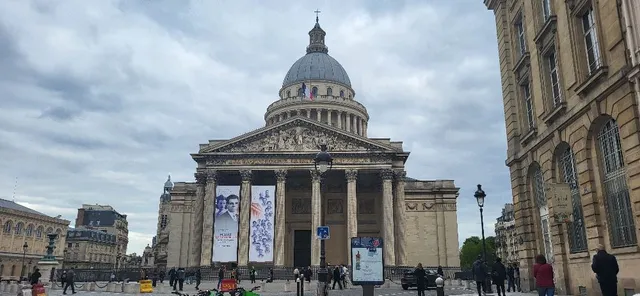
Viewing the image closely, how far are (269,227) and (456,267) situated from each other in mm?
21079

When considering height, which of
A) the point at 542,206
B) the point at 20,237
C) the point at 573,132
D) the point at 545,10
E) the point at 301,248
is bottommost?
the point at 301,248

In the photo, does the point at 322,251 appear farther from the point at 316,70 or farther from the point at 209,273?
the point at 316,70

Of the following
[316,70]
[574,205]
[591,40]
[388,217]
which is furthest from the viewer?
[316,70]

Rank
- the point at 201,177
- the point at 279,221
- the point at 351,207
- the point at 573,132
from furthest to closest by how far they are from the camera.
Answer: the point at 201,177 → the point at 351,207 → the point at 279,221 → the point at 573,132

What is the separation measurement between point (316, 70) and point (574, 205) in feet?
215

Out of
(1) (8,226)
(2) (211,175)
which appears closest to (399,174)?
(2) (211,175)

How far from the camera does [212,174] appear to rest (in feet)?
164

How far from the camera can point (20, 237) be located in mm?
71938

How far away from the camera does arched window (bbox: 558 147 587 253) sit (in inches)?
658

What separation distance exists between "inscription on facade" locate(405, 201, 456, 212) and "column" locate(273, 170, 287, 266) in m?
16.4

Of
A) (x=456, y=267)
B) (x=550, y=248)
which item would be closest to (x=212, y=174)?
(x=456, y=267)

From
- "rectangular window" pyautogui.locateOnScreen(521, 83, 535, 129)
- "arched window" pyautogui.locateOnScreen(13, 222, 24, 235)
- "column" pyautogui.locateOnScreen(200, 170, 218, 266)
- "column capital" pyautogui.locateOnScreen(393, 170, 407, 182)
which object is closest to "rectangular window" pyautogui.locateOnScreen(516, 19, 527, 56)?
"rectangular window" pyautogui.locateOnScreen(521, 83, 535, 129)

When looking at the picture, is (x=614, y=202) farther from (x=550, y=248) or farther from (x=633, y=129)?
(x=550, y=248)

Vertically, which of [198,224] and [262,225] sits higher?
[198,224]
